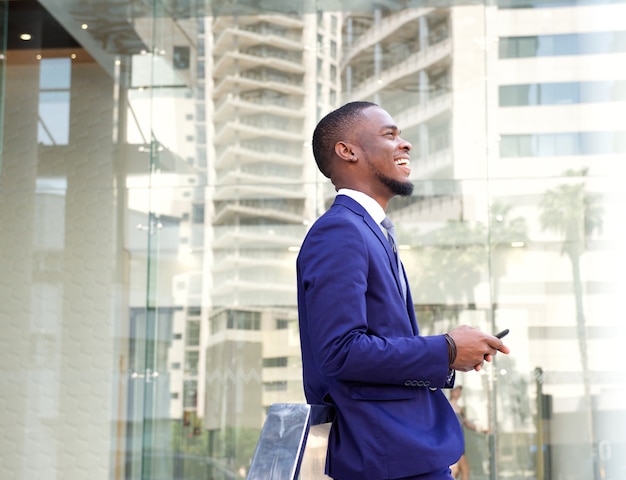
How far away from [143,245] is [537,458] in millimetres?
3056

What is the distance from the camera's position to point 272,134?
7.13 meters

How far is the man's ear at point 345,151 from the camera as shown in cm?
192

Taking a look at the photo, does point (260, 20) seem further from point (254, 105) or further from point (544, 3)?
point (544, 3)

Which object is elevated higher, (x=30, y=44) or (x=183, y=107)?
(x=30, y=44)

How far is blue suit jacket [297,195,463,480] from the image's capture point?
5.25ft

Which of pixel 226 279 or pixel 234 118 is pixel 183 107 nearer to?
pixel 234 118

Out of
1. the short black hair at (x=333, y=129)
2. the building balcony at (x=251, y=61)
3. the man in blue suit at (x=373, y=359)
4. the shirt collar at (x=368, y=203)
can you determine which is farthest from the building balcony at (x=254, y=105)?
the man in blue suit at (x=373, y=359)

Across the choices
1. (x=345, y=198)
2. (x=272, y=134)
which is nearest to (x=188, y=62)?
(x=272, y=134)

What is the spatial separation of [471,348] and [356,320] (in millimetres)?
195

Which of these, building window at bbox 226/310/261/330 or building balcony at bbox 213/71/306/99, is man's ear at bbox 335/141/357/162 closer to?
building window at bbox 226/310/261/330

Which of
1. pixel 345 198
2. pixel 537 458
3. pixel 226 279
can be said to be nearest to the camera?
pixel 345 198

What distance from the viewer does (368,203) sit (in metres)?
1.86

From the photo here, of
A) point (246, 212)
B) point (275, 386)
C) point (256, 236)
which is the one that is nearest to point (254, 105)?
point (246, 212)

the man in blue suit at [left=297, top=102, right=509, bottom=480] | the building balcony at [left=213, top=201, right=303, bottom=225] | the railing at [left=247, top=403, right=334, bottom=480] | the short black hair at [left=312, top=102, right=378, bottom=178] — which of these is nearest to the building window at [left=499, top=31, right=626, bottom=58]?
the building balcony at [left=213, top=201, right=303, bottom=225]
